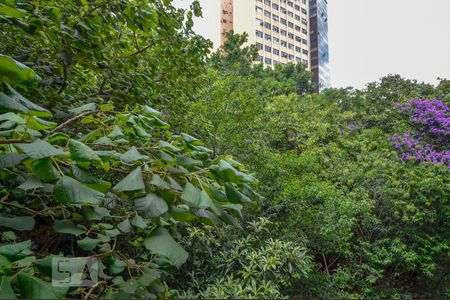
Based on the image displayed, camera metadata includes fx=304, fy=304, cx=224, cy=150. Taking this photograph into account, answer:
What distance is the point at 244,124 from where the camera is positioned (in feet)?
17.8

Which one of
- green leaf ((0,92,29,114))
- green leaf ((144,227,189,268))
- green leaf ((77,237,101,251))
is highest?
green leaf ((0,92,29,114))

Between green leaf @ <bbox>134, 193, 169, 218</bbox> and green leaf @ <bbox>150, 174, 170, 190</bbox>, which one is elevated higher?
green leaf @ <bbox>150, 174, 170, 190</bbox>

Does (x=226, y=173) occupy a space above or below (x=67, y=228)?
above

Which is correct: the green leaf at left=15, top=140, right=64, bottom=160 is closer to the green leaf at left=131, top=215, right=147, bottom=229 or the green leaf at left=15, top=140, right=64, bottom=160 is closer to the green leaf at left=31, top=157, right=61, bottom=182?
the green leaf at left=31, top=157, right=61, bottom=182

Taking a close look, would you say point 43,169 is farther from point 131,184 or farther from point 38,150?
point 131,184

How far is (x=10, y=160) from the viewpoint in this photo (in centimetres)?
77

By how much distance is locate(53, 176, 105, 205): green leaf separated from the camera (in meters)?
0.73

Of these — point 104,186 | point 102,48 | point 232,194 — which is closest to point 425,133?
point 102,48

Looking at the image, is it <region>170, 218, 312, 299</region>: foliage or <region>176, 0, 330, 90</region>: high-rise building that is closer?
<region>170, 218, 312, 299</region>: foliage

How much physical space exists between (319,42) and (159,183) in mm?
43694

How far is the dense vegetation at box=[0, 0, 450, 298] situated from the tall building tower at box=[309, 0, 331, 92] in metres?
32.0

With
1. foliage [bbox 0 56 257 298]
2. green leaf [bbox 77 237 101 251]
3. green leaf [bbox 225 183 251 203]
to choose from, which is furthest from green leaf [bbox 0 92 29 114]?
green leaf [bbox 225 183 251 203]

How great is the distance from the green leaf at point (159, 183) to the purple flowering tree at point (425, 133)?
7264 mm

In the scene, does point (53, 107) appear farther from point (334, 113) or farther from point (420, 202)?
point (334, 113)
